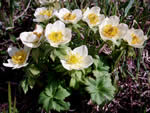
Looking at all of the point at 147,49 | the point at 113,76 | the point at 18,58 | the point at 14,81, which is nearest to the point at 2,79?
the point at 14,81

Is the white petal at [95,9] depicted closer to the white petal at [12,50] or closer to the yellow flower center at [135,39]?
the yellow flower center at [135,39]

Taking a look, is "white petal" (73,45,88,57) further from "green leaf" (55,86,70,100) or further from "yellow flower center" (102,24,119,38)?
"green leaf" (55,86,70,100)

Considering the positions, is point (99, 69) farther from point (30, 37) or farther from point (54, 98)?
point (30, 37)

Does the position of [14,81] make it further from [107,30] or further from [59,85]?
[107,30]

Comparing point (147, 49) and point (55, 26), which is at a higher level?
point (55, 26)

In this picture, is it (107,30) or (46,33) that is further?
(107,30)

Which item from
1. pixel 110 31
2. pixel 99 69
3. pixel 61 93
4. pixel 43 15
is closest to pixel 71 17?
pixel 43 15
